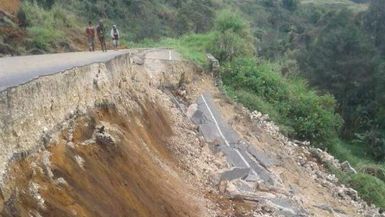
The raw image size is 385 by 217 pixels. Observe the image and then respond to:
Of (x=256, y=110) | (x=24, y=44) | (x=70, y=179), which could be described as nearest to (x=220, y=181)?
(x=70, y=179)

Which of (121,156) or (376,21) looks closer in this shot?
(121,156)

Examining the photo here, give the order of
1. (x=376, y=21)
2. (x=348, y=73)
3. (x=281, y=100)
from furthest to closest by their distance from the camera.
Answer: (x=376, y=21) → (x=348, y=73) → (x=281, y=100)

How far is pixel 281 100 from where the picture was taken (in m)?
25.2

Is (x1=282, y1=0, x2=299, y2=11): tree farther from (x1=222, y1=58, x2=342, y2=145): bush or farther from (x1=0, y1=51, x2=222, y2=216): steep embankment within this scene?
(x1=0, y1=51, x2=222, y2=216): steep embankment

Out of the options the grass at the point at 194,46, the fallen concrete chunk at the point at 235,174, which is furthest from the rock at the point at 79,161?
the grass at the point at 194,46

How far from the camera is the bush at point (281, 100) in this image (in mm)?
23480

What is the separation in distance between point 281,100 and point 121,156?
16712 millimetres

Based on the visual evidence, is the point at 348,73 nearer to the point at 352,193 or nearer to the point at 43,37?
the point at 43,37

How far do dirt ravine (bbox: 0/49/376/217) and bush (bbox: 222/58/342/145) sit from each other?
17.5ft

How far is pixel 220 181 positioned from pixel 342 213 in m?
3.81

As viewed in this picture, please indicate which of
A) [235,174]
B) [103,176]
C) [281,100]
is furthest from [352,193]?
[103,176]

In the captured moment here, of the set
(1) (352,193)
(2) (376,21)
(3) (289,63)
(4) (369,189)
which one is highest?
(1) (352,193)

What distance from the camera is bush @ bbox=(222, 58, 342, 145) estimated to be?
2348 cm

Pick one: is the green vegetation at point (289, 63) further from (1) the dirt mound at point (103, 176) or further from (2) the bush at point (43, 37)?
(1) the dirt mound at point (103, 176)
